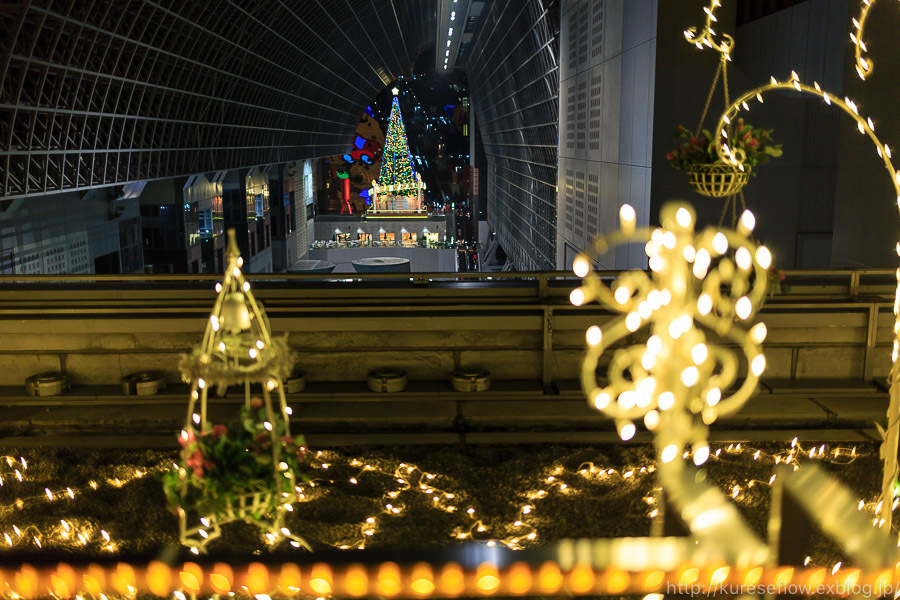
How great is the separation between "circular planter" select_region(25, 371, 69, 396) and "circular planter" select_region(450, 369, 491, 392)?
11.8 feet

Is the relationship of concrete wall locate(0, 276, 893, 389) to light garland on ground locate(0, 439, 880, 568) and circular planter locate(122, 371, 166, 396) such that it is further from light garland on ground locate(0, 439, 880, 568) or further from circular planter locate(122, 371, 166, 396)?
light garland on ground locate(0, 439, 880, 568)

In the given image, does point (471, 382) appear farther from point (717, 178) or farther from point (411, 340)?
point (717, 178)

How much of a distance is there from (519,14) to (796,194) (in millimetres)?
16625

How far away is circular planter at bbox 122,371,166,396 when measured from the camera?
721 cm

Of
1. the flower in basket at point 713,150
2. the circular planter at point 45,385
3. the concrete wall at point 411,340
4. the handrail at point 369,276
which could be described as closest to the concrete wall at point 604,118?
the handrail at point 369,276

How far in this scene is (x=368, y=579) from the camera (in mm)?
2004

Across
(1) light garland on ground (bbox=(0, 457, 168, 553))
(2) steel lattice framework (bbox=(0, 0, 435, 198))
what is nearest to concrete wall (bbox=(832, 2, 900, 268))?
(1) light garland on ground (bbox=(0, 457, 168, 553))

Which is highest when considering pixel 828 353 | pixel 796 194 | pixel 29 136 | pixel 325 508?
pixel 29 136

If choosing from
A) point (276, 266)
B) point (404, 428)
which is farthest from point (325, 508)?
point (276, 266)

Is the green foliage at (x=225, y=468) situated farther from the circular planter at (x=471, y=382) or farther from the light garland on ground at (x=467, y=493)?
the circular planter at (x=471, y=382)

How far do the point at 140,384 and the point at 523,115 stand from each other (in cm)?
2469

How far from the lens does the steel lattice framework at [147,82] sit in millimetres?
15781

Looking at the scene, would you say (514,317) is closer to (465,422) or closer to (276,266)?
(465,422)

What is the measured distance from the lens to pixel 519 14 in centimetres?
2606
